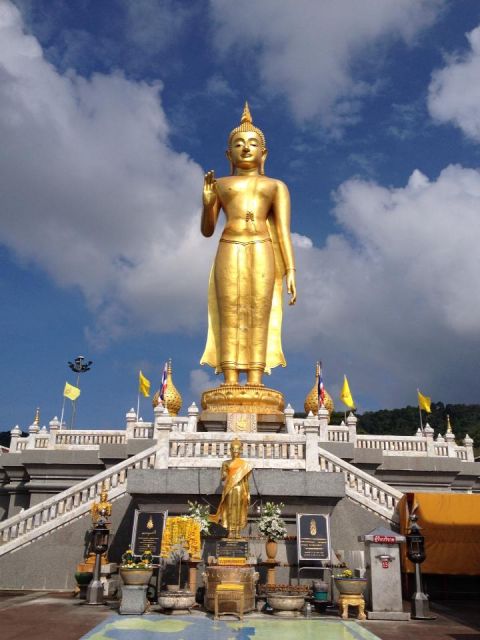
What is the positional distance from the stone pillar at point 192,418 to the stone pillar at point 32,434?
571cm

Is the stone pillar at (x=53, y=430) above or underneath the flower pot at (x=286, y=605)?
above

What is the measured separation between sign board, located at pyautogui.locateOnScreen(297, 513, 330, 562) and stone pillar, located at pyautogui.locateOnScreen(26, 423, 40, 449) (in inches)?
488

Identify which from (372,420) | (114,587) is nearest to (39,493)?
(114,587)

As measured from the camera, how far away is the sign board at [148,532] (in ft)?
39.8

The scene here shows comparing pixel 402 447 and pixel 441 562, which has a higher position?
pixel 402 447

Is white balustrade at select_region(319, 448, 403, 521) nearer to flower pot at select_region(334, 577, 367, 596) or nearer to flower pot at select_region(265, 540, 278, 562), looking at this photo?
flower pot at select_region(265, 540, 278, 562)

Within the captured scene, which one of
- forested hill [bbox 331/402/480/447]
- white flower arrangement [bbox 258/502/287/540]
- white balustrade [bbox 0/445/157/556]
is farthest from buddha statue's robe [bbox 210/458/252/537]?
forested hill [bbox 331/402/480/447]

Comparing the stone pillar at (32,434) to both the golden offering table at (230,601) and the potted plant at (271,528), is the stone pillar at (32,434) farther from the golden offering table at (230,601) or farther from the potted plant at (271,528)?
the golden offering table at (230,601)

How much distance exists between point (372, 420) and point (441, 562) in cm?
9825

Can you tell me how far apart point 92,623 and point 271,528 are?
13.5 feet

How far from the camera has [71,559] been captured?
45.2 ft

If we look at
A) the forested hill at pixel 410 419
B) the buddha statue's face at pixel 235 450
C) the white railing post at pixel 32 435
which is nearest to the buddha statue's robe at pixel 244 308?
the white railing post at pixel 32 435

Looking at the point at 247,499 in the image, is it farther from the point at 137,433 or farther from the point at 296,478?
the point at 137,433

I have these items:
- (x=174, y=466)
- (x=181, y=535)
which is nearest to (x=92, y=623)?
(x=181, y=535)
